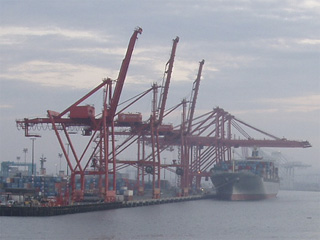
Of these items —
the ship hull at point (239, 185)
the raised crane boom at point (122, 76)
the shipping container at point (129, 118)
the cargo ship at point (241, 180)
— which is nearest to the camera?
the raised crane boom at point (122, 76)

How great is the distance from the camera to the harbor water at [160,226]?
182ft

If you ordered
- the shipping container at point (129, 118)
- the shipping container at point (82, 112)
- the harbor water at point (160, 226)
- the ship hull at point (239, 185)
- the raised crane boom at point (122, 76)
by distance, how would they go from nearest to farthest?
the harbor water at point (160, 226) → the shipping container at point (82, 112) → the raised crane boom at point (122, 76) → the shipping container at point (129, 118) → the ship hull at point (239, 185)

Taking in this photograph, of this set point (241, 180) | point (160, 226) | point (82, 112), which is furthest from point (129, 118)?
point (241, 180)

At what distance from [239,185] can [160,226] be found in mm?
57563

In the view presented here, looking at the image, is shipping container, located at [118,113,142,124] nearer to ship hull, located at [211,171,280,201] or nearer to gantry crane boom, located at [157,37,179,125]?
gantry crane boom, located at [157,37,179,125]

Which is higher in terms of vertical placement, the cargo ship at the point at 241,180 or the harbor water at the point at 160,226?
the cargo ship at the point at 241,180

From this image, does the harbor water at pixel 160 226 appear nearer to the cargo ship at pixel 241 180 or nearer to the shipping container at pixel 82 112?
the shipping container at pixel 82 112

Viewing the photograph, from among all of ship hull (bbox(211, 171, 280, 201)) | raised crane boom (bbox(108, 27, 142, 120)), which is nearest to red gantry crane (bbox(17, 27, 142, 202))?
raised crane boom (bbox(108, 27, 142, 120))

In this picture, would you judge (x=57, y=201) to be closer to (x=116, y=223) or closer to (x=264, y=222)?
(x=116, y=223)

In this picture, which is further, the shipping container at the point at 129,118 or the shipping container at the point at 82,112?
the shipping container at the point at 129,118

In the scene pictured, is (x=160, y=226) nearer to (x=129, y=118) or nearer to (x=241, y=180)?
(x=129, y=118)

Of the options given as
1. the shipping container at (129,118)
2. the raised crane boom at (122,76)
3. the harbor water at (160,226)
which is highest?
the raised crane boom at (122,76)

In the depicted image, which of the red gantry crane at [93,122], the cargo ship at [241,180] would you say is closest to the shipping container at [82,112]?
the red gantry crane at [93,122]

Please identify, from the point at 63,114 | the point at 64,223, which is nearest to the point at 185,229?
the point at 64,223
